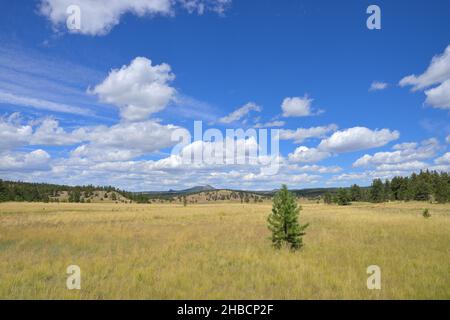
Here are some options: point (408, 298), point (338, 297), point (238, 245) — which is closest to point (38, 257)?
point (238, 245)

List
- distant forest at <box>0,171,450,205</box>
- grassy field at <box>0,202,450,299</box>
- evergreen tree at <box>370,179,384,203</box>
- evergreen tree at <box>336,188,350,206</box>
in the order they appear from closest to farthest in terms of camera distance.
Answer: grassy field at <box>0,202,450,299</box>
distant forest at <box>0,171,450,205</box>
evergreen tree at <box>336,188,350,206</box>
evergreen tree at <box>370,179,384,203</box>

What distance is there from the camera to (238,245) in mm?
16172

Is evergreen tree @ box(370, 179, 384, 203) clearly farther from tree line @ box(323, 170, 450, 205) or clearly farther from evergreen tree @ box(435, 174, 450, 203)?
evergreen tree @ box(435, 174, 450, 203)

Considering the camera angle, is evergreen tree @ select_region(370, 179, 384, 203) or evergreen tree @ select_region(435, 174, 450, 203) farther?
evergreen tree @ select_region(370, 179, 384, 203)

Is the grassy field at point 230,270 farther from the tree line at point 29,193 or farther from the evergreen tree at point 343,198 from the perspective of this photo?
the tree line at point 29,193

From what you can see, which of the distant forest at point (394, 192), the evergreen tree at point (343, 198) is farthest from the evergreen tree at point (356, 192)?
the evergreen tree at point (343, 198)

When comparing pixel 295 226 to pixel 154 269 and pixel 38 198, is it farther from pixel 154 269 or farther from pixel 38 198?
pixel 38 198

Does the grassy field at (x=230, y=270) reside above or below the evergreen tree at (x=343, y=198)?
below

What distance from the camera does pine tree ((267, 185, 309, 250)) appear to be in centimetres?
1472

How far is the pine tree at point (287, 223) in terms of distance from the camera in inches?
579

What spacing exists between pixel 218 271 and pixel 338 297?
3.92 meters

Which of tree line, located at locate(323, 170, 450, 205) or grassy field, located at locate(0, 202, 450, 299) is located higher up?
tree line, located at locate(323, 170, 450, 205)

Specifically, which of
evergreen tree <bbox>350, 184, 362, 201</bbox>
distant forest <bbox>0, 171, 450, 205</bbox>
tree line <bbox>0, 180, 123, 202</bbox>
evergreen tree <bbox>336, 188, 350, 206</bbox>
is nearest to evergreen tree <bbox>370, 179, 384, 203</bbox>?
distant forest <bbox>0, 171, 450, 205</bbox>

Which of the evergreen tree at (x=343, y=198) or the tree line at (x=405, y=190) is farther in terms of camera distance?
the evergreen tree at (x=343, y=198)
